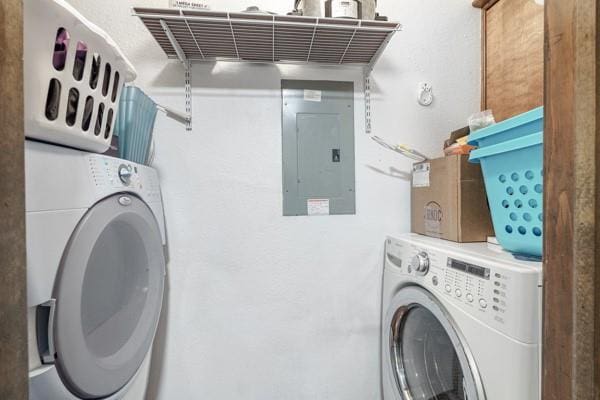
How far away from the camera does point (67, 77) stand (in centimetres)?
63

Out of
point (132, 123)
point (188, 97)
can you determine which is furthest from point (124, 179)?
point (188, 97)

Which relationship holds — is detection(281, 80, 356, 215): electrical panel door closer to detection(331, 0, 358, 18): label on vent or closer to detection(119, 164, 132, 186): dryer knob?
detection(331, 0, 358, 18): label on vent

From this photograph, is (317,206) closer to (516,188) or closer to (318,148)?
(318,148)

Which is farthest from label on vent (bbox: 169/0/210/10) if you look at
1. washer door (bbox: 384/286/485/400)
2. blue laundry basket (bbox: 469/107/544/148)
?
washer door (bbox: 384/286/485/400)

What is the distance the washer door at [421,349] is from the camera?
940mm

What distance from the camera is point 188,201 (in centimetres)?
129

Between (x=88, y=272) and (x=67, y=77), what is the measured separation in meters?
0.50

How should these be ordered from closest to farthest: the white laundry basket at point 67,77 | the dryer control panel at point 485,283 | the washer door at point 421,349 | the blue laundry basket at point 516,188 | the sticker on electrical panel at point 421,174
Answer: the white laundry basket at point 67,77 → the dryer control panel at point 485,283 → the blue laundry basket at point 516,188 → the washer door at point 421,349 → the sticker on electrical panel at point 421,174

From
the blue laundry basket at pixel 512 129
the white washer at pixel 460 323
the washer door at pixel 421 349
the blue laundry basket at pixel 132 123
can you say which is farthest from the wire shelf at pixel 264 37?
the washer door at pixel 421 349

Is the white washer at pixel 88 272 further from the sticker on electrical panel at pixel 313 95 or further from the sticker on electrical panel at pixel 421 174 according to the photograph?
the sticker on electrical panel at pixel 421 174

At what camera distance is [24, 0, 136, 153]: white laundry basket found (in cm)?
54

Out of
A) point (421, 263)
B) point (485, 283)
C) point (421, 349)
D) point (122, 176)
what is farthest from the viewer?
point (421, 349)

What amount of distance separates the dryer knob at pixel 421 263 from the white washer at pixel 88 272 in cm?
96

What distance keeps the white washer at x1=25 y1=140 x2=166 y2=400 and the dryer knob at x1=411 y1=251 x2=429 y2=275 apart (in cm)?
96
